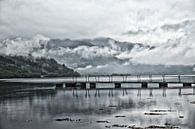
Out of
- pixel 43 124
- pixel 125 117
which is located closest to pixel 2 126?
pixel 43 124

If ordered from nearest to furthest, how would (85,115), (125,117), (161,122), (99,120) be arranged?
1. (161,122)
2. (99,120)
3. (125,117)
4. (85,115)

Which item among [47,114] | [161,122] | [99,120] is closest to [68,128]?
[99,120]

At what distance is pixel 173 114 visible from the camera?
76750mm

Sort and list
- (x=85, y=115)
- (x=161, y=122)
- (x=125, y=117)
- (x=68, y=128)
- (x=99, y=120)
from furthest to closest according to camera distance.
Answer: (x=85, y=115), (x=125, y=117), (x=99, y=120), (x=161, y=122), (x=68, y=128)

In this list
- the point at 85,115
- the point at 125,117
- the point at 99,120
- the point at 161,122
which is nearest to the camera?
the point at 161,122

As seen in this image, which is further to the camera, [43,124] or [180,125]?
[43,124]

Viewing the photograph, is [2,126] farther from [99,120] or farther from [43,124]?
[99,120]

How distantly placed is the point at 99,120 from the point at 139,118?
28.8ft

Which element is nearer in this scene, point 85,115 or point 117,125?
point 117,125

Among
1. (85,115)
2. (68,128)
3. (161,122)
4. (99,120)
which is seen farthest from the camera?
(85,115)

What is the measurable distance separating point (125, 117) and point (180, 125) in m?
16.1

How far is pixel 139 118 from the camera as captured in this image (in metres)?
72.8

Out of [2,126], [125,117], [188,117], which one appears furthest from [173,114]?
[2,126]

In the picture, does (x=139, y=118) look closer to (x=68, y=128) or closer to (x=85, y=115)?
(x=85, y=115)
